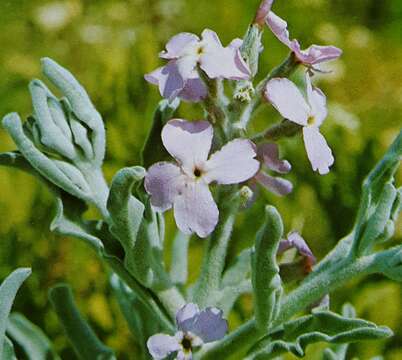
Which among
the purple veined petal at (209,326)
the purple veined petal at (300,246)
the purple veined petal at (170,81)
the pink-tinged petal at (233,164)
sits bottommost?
the purple veined petal at (209,326)

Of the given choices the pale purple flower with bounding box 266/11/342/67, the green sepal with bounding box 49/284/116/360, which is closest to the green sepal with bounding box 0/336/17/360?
the green sepal with bounding box 49/284/116/360

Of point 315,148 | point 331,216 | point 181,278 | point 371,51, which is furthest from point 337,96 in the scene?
point 315,148

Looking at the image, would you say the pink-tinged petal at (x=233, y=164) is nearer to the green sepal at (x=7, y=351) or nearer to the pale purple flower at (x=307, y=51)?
the pale purple flower at (x=307, y=51)

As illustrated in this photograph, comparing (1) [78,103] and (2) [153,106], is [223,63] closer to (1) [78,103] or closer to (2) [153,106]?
(1) [78,103]

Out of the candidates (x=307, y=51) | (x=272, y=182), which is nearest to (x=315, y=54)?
(x=307, y=51)

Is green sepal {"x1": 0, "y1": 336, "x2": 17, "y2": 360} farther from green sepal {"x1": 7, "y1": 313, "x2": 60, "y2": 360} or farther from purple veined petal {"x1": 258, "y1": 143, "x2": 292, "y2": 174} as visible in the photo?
purple veined petal {"x1": 258, "y1": 143, "x2": 292, "y2": 174}

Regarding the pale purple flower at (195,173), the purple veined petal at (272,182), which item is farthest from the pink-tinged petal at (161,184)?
the purple veined petal at (272,182)

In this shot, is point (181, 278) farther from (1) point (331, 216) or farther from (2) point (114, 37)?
(2) point (114, 37)
